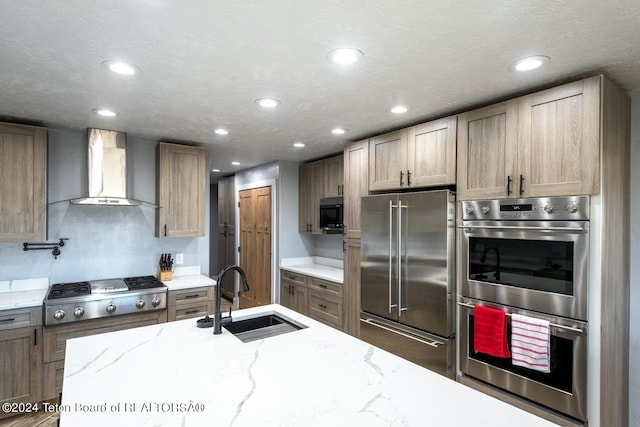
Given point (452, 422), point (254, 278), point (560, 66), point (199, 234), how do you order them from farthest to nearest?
point (254, 278) → point (199, 234) → point (560, 66) → point (452, 422)

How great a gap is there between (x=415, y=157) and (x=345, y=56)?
1395 millimetres

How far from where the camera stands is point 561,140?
6.57ft

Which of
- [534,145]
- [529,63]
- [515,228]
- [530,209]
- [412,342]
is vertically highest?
[529,63]

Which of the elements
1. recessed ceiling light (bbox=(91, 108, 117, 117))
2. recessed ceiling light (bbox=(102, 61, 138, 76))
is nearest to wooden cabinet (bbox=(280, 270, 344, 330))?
recessed ceiling light (bbox=(91, 108, 117, 117))

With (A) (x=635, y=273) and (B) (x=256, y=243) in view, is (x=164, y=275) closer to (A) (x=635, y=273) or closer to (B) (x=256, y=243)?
(B) (x=256, y=243)

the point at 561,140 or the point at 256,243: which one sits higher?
the point at 561,140

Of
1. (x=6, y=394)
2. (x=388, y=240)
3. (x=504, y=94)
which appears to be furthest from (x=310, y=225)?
(x=6, y=394)

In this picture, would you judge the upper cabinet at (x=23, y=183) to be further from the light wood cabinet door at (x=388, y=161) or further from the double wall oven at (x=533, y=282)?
the double wall oven at (x=533, y=282)

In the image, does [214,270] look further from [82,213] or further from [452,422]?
[452,422]

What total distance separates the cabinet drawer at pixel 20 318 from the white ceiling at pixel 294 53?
155cm

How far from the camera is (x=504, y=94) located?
225cm

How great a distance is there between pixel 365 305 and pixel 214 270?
16.7ft

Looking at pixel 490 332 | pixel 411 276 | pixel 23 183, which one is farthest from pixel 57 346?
pixel 490 332

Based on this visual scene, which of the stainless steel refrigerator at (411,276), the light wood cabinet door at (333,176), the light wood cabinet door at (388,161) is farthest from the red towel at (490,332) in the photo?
the light wood cabinet door at (333,176)
